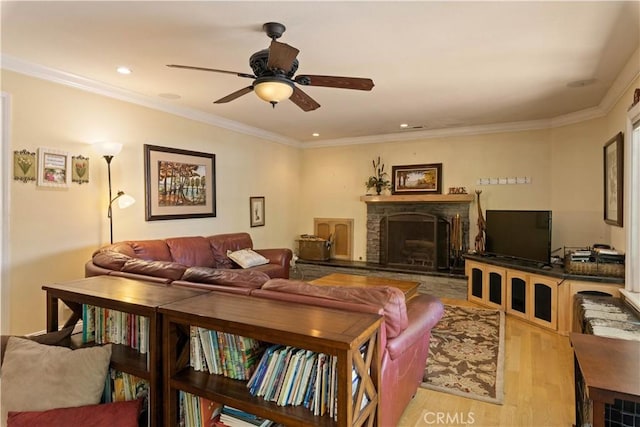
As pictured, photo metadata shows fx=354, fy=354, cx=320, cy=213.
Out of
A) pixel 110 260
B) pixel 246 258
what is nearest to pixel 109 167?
pixel 110 260

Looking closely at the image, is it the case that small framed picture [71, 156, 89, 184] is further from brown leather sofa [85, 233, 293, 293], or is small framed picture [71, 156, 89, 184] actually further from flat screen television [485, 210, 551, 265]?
flat screen television [485, 210, 551, 265]

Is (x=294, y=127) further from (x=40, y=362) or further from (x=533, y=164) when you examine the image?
(x=40, y=362)

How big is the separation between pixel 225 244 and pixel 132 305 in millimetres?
3397

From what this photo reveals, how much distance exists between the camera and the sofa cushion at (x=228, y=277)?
7.12 feet

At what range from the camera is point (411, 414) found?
2361mm

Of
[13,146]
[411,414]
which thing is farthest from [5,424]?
[13,146]

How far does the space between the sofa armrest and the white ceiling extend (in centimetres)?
194

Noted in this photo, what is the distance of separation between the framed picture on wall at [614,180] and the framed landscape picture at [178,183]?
485 centimetres

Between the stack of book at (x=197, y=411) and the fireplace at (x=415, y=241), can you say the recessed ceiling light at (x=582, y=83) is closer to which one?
the fireplace at (x=415, y=241)

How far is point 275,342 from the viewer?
1385 mm

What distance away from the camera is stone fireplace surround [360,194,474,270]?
18.9ft

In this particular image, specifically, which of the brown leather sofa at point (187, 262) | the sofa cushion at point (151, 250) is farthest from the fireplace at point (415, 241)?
the sofa cushion at point (151, 250)

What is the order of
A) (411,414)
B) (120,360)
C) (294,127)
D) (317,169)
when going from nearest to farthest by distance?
(120,360)
(411,414)
(294,127)
(317,169)

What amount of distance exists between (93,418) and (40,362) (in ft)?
1.24
